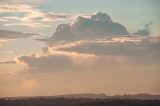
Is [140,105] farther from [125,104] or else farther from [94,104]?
[94,104]

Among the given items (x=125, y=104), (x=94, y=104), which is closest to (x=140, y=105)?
(x=125, y=104)

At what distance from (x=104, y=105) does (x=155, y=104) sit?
1528 cm

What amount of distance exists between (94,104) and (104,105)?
485 centimetres

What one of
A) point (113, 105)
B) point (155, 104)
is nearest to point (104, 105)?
point (113, 105)

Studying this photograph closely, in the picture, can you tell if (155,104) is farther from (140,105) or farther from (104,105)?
(104,105)

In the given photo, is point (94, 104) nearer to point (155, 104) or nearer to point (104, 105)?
point (104, 105)

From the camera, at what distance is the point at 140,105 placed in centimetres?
15788

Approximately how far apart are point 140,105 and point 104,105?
11.0 metres

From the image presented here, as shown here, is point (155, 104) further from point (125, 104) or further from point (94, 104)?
point (94, 104)

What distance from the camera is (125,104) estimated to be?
519ft

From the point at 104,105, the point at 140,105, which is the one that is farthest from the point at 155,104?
the point at 104,105

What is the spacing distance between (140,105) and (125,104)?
4.54 meters

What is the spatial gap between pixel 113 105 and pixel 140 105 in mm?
8479

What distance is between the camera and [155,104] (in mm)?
156125
